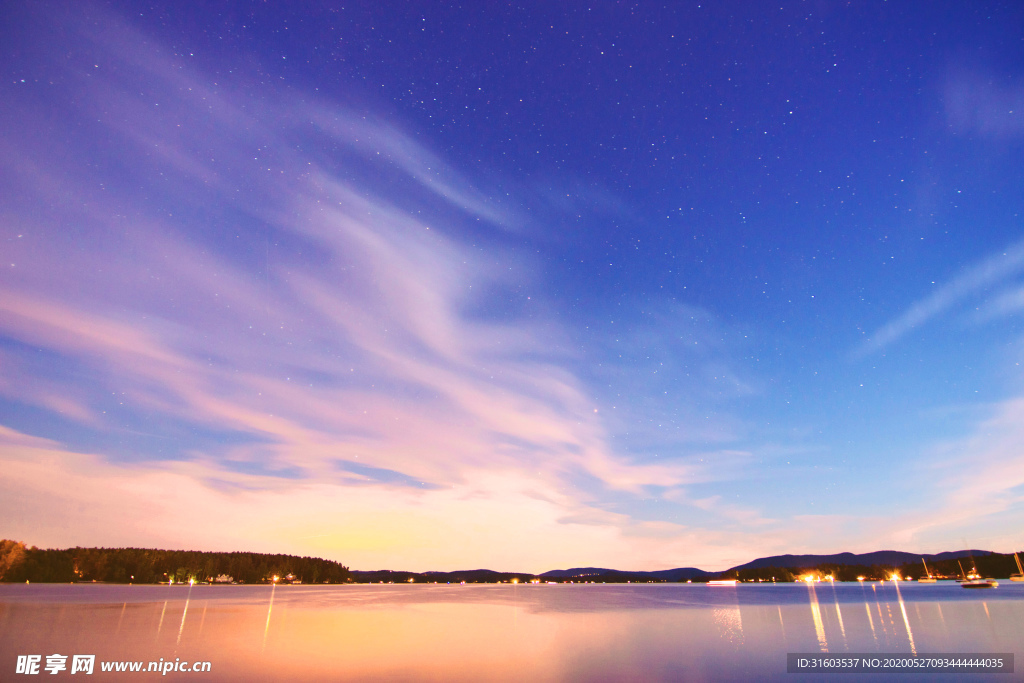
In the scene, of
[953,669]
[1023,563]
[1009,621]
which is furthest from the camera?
[1023,563]

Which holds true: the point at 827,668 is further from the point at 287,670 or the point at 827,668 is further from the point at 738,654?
the point at 287,670

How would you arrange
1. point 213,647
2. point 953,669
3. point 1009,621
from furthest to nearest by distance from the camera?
point 1009,621 → point 213,647 → point 953,669

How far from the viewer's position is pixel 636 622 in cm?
5659

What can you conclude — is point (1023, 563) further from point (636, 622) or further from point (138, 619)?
point (138, 619)

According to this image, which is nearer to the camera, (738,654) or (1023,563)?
(738,654)

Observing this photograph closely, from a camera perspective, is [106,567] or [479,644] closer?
[479,644]

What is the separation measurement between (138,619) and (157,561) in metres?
168

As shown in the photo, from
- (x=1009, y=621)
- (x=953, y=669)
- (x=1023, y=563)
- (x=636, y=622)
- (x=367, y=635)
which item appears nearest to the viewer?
(x=953, y=669)

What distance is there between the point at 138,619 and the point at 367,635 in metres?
24.4

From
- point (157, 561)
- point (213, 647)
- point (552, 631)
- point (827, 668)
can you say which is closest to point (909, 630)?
point (827, 668)

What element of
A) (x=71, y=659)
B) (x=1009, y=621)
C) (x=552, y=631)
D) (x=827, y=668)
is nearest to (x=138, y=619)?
(x=71, y=659)

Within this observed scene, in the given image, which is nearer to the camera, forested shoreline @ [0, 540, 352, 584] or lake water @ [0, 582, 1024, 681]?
lake water @ [0, 582, 1024, 681]

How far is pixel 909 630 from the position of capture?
4534 centimetres

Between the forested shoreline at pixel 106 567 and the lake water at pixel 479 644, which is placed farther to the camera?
the forested shoreline at pixel 106 567
